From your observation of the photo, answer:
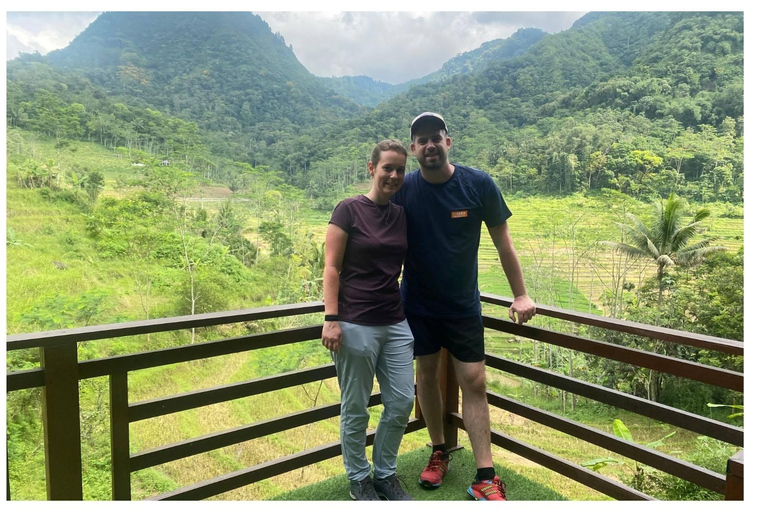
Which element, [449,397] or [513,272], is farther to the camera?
[449,397]

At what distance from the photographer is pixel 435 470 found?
2.11 meters

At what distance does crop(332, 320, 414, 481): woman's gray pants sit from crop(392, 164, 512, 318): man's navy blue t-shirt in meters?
0.19

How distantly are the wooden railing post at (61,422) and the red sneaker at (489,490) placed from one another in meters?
1.26

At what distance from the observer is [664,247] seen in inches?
895

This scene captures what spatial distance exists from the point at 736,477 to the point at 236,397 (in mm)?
1455

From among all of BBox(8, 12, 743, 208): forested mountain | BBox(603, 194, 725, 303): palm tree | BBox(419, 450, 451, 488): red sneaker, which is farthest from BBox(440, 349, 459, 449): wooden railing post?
BBox(8, 12, 743, 208): forested mountain

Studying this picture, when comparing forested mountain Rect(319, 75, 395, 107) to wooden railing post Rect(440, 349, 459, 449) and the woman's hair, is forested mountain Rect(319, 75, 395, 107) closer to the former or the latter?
wooden railing post Rect(440, 349, 459, 449)

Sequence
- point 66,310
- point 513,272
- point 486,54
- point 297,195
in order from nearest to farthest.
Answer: point 513,272, point 66,310, point 297,195, point 486,54

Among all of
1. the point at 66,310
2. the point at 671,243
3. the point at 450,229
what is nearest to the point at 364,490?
the point at 450,229

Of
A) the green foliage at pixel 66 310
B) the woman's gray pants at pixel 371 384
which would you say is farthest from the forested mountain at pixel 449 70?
the woman's gray pants at pixel 371 384

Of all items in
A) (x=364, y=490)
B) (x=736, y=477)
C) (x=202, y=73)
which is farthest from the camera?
(x=202, y=73)

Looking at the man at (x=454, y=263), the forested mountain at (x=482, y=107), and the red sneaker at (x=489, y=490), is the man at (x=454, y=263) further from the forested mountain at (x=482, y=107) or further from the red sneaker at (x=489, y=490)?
the forested mountain at (x=482, y=107)

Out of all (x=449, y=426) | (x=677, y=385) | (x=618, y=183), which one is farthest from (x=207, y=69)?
(x=449, y=426)

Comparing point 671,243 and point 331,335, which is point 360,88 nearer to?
point 671,243
